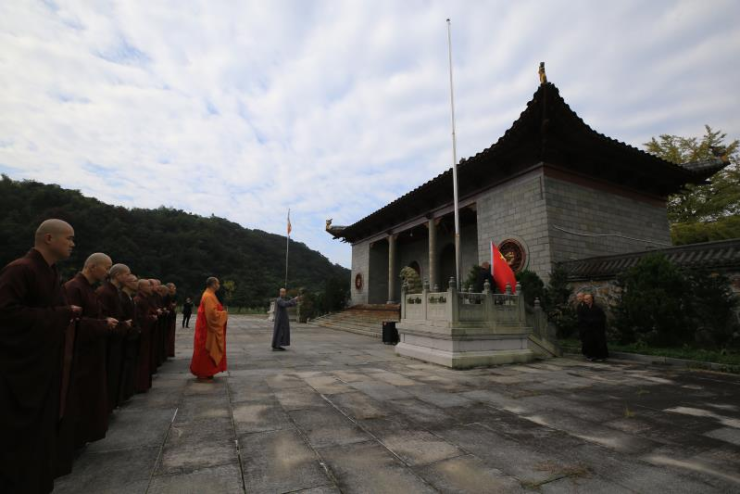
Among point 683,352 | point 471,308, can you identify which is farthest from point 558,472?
point 683,352

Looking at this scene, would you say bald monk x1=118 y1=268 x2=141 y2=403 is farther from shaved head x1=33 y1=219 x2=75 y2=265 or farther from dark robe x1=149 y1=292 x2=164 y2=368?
shaved head x1=33 y1=219 x2=75 y2=265

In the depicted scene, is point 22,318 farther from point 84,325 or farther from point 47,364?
point 84,325

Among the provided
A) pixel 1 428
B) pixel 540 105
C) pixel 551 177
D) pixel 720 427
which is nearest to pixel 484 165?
pixel 551 177

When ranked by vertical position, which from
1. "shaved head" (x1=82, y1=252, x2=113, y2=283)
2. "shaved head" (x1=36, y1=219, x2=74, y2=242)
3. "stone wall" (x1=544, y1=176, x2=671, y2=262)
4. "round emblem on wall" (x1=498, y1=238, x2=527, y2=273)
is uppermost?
"stone wall" (x1=544, y1=176, x2=671, y2=262)

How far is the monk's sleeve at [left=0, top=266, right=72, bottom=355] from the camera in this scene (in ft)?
6.25

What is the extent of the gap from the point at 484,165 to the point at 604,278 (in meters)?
5.37

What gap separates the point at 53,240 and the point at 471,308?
650 cm

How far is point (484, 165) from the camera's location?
12.8 metres

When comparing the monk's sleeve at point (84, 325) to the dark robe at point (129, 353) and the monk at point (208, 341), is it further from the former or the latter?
the monk at point (208, 341)

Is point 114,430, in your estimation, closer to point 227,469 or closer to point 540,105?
point 227,469

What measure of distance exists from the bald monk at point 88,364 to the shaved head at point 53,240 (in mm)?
545

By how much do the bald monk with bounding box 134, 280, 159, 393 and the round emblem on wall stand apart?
34.1ft

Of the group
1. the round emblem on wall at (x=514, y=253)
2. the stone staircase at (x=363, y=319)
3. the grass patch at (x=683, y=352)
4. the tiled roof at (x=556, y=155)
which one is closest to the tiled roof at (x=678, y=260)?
the round emblem on wall at (x=514, y=253)

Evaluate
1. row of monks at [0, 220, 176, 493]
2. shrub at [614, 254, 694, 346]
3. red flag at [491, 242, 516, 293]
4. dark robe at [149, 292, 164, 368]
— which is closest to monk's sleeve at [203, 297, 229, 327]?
dark robe at [149, 292, 164, 368]
